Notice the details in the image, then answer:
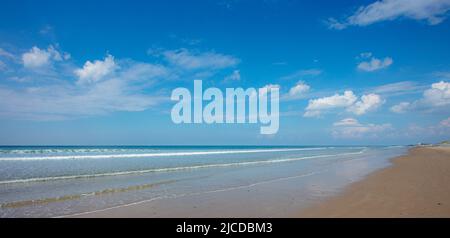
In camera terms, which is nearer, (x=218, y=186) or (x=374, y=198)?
(x=374, y=198)

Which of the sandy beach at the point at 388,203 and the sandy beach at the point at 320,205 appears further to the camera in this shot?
the sandy beach at the point at 320,205

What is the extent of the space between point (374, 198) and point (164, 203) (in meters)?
6.58

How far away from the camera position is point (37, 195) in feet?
34.1

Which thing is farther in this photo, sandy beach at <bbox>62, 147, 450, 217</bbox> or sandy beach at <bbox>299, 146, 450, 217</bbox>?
sandy beach at <bbox>62, 147, 450, 217</bbox>
